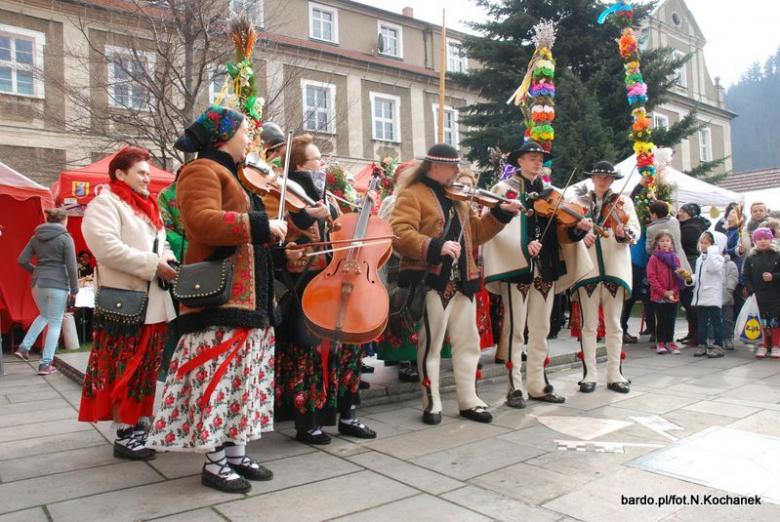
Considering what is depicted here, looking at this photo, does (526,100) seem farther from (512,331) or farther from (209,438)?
(209,438)

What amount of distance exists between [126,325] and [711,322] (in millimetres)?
6914

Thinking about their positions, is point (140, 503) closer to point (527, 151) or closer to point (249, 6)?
point (527, 151)

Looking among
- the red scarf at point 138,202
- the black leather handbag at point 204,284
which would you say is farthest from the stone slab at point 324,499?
the red scarf at point 138,202

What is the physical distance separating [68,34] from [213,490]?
17.4 m

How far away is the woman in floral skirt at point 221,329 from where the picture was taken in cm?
288

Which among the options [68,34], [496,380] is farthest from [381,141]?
[496,380]

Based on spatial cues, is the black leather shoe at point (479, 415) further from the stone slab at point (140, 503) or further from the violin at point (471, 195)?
the stone slab at point (140, 503)

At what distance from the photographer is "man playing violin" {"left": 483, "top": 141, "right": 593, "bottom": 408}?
471cm

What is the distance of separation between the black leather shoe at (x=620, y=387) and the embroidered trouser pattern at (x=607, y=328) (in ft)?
0.11

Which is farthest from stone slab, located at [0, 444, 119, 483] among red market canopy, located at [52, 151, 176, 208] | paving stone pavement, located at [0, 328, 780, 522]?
red market canopy, located at [52, 151, 176, 208]

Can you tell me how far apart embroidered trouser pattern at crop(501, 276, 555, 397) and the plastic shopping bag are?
161 inches

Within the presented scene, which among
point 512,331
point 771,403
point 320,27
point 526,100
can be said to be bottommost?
point 771,403

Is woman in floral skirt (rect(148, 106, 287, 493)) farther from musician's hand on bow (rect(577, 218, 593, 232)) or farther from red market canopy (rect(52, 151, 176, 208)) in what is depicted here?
red market canopy (rect(52, 151, 176, 208))

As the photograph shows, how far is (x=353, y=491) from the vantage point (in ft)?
9.73
